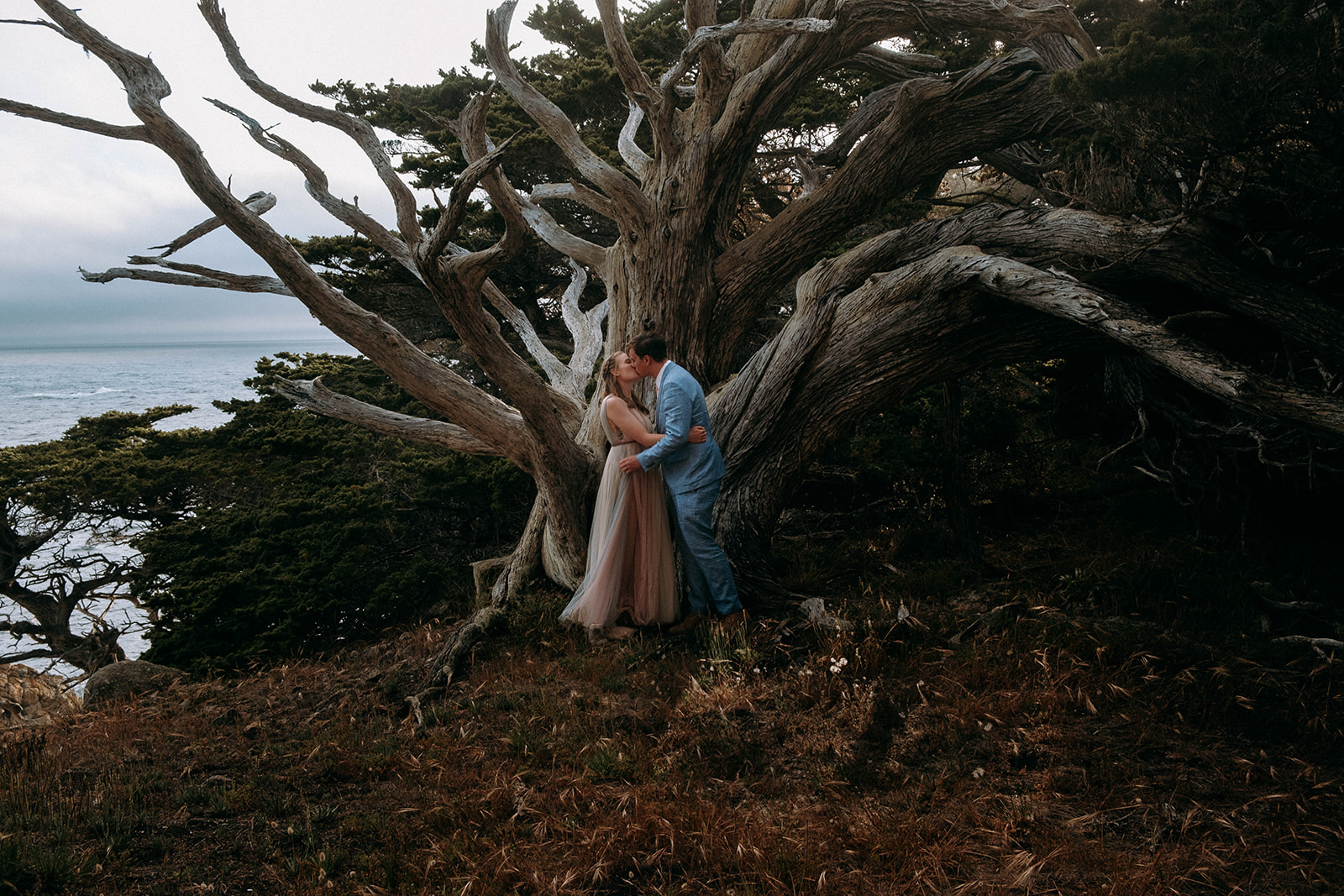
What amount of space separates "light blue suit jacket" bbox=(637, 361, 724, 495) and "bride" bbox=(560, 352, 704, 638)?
19 centimetres

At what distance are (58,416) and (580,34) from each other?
36312mm

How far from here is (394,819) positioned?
11.5ft

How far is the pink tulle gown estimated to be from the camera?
5547 millimetres

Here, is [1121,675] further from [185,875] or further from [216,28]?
[216,28]

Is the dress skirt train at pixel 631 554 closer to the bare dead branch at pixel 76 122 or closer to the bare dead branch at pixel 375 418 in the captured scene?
the bare dead branch at pixel 375 418

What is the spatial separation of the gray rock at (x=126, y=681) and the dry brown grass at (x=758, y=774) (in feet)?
1.59

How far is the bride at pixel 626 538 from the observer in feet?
18.1

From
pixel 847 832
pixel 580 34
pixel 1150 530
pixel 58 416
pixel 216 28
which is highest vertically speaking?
pixel 580 34

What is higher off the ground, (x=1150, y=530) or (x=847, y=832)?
(x=1150, y=530)

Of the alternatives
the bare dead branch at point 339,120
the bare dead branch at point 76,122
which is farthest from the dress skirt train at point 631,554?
the bare dead branch at point 76,122

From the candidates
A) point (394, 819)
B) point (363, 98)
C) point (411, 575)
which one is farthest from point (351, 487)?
point (363, 98)

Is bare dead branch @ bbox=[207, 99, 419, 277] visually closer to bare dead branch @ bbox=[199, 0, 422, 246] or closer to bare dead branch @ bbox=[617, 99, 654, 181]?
bare dead branch @ bbox=[199, 0, 422, 246]

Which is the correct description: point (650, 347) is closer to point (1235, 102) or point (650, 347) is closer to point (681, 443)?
point (681, 443)

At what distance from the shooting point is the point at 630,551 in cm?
567
